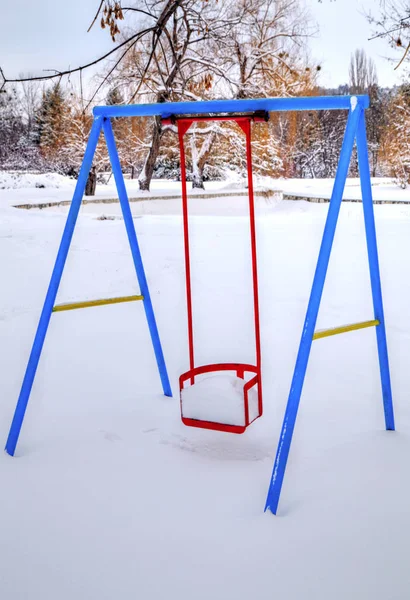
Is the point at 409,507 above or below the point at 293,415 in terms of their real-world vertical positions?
below

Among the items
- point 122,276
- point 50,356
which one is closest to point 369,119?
point 122,276

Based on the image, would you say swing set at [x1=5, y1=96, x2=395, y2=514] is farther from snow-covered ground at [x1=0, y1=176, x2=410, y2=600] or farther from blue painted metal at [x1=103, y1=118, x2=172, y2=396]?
snow-covered ground at [x1=0, y1=176, x2=410, y2=600]

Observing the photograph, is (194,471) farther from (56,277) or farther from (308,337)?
(56,277)

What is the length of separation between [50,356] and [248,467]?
1.65m

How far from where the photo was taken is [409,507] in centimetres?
179

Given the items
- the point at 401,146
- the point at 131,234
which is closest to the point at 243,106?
the point at 131,234

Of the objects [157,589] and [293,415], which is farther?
A: [293,415]

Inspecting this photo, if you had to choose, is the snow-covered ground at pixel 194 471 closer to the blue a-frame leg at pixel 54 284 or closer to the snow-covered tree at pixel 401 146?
the blue a-frame leg at pixel 54 284

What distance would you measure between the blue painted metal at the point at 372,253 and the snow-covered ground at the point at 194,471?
18 cm

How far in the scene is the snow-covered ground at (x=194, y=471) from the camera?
1514 millimetres

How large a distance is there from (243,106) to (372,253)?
2.27ft

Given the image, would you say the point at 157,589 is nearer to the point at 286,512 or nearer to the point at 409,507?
the point at 286,512

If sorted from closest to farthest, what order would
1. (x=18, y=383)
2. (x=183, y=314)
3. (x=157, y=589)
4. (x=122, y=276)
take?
(x=157, y=589), (x=18, y=383), (x=183, y=314), (x=122, y=276)

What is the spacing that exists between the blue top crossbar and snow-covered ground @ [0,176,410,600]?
3.97ft
